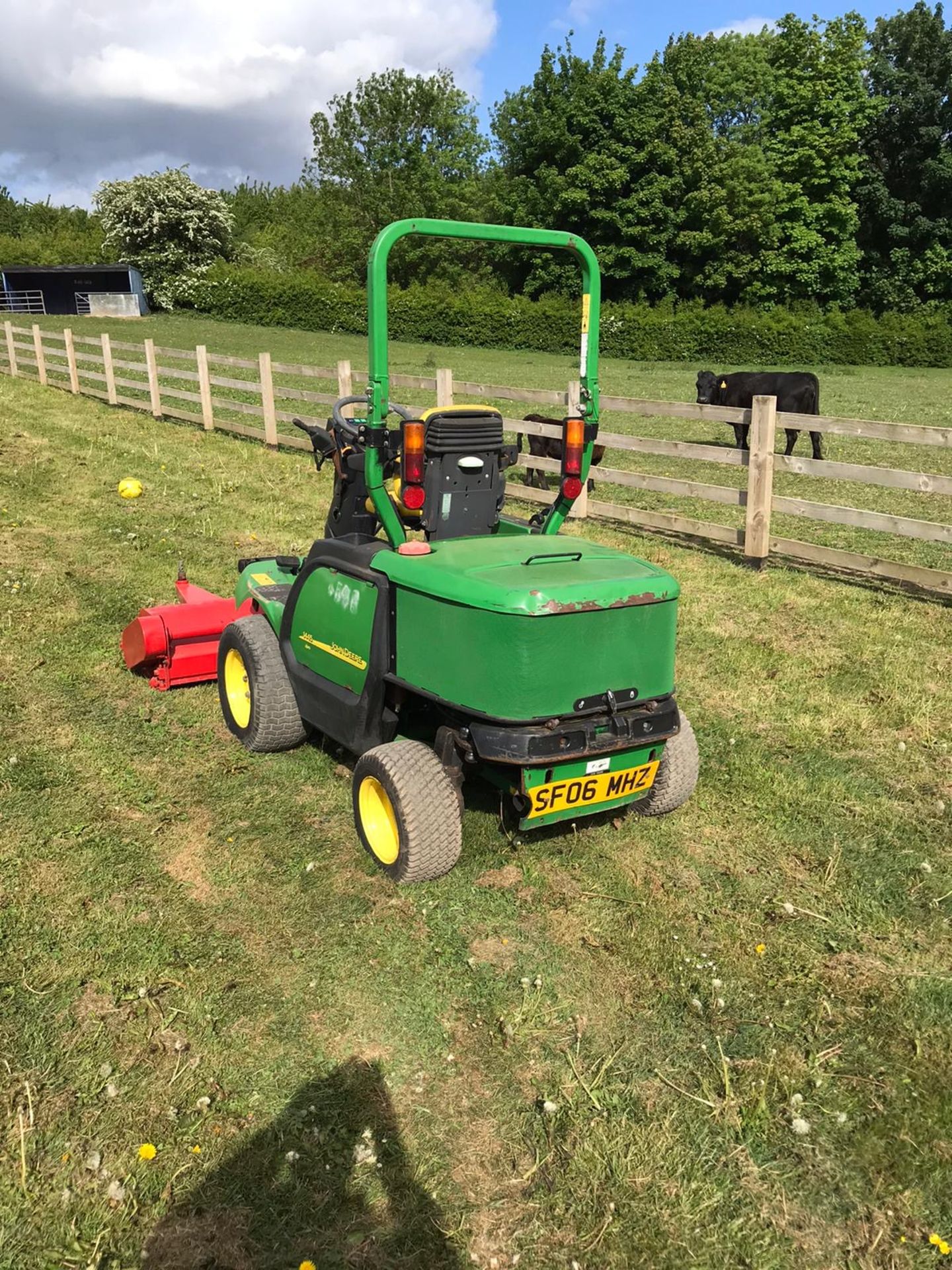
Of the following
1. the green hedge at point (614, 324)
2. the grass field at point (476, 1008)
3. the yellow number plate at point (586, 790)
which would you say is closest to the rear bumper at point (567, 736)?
the yellow number plate at point (586, 790)

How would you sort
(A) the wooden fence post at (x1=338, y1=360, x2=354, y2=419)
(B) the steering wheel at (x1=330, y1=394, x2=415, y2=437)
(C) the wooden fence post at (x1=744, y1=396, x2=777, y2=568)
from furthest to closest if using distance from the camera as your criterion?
(A) the wooden fence post at (x1=338, y1=360, x2=354, y2=419), (C) the wooden fence post at (x1=744, y1=396, x2=777, y2=568), (B) the steering wheel at (x1=330, y1=394, x2=415, y2=437)

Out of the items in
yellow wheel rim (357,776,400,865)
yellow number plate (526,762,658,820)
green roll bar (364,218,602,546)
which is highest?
green roll bar (364,218,602,546)

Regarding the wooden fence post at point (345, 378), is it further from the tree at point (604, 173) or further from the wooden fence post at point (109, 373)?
the tree at point (604, 173)

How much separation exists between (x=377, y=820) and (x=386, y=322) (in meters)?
1.77

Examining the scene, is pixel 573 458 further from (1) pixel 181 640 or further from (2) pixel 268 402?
(2) pixel 268 402

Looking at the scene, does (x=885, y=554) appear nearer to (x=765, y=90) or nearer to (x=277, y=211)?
(x=765, y=90)

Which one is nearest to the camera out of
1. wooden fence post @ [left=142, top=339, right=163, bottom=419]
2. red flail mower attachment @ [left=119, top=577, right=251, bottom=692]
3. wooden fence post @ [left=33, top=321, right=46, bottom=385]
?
red flail mower attachment @ [left=119, top=577, right=251, bottom=692]

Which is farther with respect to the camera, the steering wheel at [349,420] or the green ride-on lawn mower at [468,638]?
the steering wheel at [349,420]

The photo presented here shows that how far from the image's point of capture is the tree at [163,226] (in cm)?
4544

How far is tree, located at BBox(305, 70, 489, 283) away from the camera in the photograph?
5384 cm

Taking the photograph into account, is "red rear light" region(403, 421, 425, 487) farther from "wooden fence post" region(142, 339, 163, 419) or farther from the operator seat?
"wooden fence post" region(142, 339, 163, 419)

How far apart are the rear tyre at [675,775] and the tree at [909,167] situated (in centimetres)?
4709

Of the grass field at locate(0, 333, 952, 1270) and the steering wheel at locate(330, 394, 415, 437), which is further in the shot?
the steering wheel at locate(330, 394, 415, 437)

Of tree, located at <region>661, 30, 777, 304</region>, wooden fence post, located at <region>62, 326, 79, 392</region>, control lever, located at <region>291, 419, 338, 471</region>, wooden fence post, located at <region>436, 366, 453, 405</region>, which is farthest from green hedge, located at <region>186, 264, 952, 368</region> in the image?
control lever, located at <region>291, 419, 338, 471</region>
